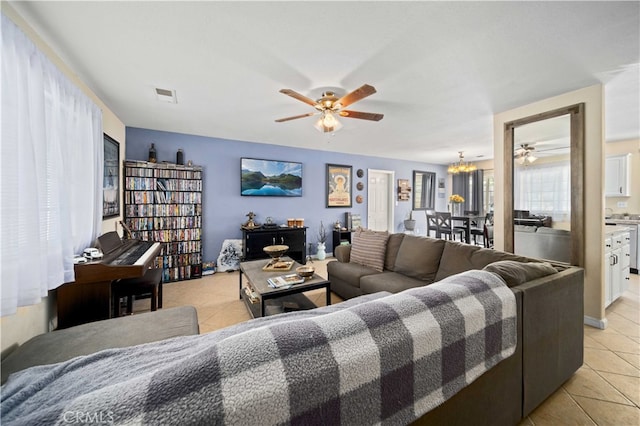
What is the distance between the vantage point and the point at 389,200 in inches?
257

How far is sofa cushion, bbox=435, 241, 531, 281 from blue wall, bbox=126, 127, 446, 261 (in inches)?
128

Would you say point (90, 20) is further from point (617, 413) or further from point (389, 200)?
point (389, 200)

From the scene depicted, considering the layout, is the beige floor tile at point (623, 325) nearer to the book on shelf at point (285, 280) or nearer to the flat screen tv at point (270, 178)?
the book on shelf at point (285, 280)

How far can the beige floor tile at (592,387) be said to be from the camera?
152 centimetres

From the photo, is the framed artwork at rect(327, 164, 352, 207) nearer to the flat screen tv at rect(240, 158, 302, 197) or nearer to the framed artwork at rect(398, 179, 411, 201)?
the flat screen tv at rect(240, 158, 302, 197)

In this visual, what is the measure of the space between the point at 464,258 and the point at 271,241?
122 inches

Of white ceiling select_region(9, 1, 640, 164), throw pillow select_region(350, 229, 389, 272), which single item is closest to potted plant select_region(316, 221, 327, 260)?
throw pillow select_region(350, 229, 389, 272)

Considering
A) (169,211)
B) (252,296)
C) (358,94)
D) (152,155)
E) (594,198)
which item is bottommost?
(252,296)

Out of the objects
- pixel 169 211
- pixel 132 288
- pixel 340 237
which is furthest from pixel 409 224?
pixel 132 288

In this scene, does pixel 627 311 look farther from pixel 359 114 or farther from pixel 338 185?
pixel 338 185

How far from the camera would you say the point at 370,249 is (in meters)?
2.94

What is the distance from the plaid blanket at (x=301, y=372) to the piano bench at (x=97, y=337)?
424 millimetres

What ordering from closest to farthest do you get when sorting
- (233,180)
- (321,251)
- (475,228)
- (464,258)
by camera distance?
(464,258) < (233,180) < (321,251) < (475,228)

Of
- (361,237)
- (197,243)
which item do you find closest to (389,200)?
(361,237)
